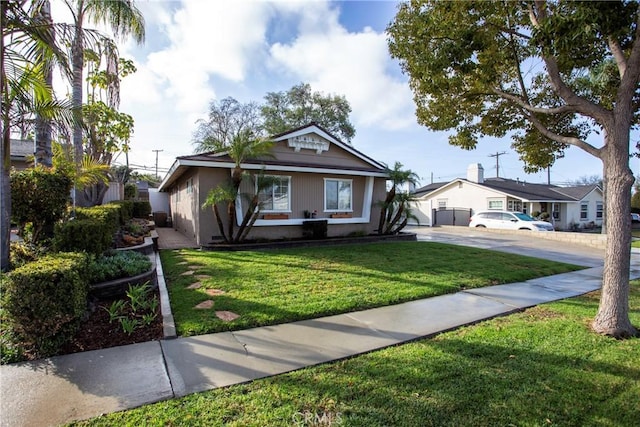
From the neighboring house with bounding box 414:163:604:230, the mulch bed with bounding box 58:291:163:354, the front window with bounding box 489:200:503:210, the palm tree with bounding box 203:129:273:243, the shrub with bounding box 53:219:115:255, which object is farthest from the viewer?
the neighboring house with bounding box 414:163:604:230

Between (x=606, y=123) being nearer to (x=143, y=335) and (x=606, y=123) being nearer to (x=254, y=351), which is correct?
(x=254, y=351)

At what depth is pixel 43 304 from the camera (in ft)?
11.3

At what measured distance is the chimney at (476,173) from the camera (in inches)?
1083

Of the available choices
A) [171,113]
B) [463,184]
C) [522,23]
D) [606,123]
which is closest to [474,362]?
[606,123]

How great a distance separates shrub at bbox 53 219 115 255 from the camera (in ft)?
17.9

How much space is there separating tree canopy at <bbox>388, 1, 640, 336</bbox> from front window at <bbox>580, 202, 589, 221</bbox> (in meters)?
29.1

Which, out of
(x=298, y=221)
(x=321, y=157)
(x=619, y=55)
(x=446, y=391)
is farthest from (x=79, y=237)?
(x=321, y=157)

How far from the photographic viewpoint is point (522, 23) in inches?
257

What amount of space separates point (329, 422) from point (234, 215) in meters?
9.00

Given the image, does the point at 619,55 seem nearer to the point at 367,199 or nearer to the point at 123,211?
the point at 367,199

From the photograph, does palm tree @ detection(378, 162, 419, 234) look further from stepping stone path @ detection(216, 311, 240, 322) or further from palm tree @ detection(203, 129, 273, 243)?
stepping stone path @ detection(216, 311, 240, 322)

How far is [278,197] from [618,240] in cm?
956

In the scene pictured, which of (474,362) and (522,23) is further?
(522,23)

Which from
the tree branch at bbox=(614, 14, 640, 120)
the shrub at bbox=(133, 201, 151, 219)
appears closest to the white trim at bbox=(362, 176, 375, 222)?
the tree branch at bbox=(614, 14, 640, 120)
